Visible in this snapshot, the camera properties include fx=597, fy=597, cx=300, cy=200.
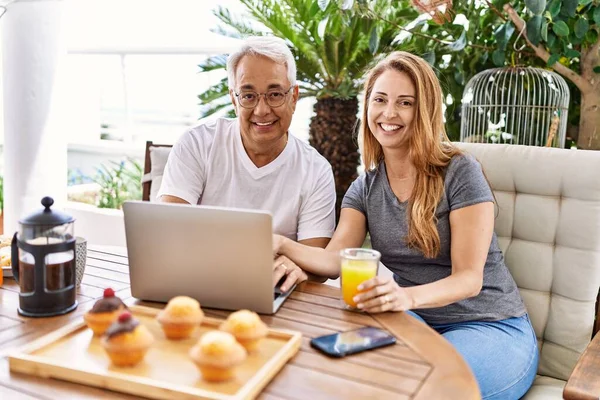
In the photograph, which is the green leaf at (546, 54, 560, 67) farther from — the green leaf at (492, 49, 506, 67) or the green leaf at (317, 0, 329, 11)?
Answer: the green leaf at (317, 0, 329, 11)

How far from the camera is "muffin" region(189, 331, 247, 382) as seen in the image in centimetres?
93

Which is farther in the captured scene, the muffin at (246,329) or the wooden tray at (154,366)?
the muffin at (246,329)

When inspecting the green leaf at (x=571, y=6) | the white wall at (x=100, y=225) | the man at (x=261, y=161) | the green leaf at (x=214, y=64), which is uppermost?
the green leaf at (x=571, y=6)

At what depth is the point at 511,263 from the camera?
1.87 metres

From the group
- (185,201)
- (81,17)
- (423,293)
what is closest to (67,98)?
(81,17)

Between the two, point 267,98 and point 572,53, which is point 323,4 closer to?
point 572,53

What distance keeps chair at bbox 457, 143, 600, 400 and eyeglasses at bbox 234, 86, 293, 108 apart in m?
0.68

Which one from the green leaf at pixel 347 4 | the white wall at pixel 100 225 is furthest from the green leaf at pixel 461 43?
the white wall at pixel 100 225

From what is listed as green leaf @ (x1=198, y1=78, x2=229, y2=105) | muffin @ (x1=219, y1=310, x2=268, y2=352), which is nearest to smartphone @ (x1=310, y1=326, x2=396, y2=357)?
muffin @ (x1=219, y1=310, x2=268, y2=352)

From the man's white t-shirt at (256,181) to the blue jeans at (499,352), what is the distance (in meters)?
0.53

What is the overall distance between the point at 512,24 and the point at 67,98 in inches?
204

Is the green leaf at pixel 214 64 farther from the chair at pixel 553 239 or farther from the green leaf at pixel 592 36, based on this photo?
the chair at pixel 553 239

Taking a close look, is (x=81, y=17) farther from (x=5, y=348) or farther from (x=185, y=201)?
(x=5, y=348)

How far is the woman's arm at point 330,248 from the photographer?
1.69m
